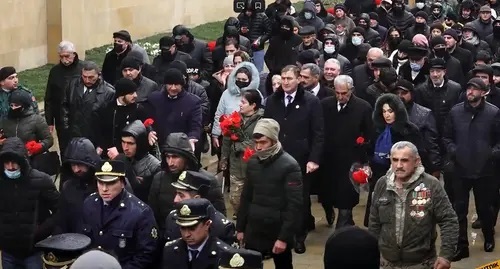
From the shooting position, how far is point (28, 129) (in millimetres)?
13000

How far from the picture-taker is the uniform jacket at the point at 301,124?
1304cm

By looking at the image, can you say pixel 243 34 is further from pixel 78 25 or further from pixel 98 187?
pixel 98 187

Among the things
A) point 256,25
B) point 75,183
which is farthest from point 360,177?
point 256,25

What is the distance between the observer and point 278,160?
10797mm

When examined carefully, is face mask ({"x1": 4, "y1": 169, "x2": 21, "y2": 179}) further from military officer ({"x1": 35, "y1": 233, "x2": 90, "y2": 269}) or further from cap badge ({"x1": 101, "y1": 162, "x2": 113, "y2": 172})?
military officer ({"x1": 35, "y1": 233, "x2": 90, "y2": 269})

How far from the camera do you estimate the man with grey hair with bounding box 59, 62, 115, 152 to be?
1384 centimetres

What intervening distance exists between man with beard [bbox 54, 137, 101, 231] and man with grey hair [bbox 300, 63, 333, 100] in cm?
431

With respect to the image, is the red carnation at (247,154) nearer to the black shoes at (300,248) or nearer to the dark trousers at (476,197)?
the black shoes at (300,248)

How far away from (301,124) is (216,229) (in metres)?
4.20

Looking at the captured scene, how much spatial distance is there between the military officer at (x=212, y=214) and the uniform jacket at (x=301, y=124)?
345 centimetres

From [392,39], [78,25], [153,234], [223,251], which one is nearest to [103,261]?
[223,251]

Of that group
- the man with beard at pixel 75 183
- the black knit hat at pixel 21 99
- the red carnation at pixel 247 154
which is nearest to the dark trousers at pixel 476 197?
the red carnation at pixel 247 154

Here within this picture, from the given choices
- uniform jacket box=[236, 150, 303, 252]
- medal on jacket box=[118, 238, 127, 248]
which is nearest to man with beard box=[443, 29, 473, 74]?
uniform jacket box=[236, 150, 303, 252]

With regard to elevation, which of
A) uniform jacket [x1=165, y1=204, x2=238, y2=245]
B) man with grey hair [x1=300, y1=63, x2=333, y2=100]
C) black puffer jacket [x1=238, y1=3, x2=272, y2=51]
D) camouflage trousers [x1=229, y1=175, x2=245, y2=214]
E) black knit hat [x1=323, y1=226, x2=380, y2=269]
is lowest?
black puffer jacket [x1=238, y1=3, x2=272, y2=51]
